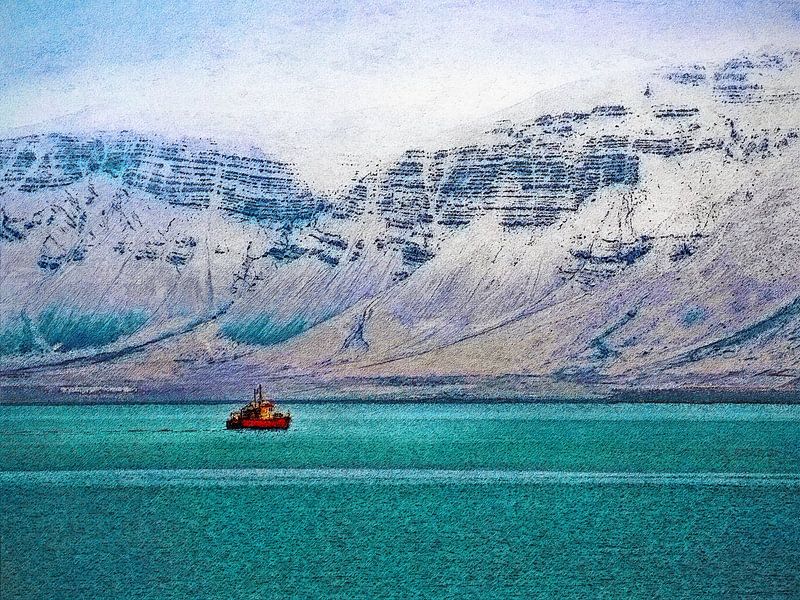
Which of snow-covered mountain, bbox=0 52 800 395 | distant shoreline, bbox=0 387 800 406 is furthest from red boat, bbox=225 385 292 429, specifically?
snow-covered mountain, bbox=0 52 800 395

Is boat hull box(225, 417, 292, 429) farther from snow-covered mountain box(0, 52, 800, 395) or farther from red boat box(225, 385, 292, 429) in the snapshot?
snow-covered mountain box(0, 52, 800, 395)

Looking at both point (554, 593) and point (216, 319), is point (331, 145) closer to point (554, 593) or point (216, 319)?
point (216, 319)

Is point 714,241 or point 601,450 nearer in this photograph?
point 601,450

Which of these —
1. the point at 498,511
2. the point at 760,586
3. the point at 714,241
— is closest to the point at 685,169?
the point at 714,241

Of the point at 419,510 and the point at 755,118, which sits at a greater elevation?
the point at 755,118

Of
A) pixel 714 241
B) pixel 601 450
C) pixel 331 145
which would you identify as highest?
pixel 331 145

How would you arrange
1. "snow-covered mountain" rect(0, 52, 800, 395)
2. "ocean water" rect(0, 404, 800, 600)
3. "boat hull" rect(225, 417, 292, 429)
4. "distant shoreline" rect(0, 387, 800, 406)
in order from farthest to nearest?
"snow-covered mountain" rect(0, 52, 800, 395) → "distant shoreline" rect(0, 387, 800, 406) → "boat hull" rect(225, 417, 292, 429) → "ocean water" rect(0, 404, 800, 600)

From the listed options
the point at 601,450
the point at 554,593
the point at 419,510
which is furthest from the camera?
the point at 601,450
